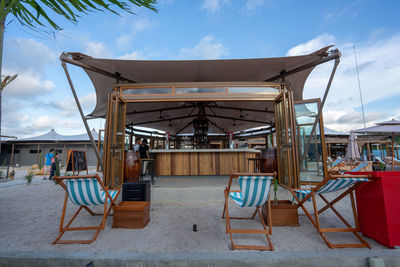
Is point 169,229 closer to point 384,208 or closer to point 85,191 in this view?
point 85,191

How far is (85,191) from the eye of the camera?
2428 mm

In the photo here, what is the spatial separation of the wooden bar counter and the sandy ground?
6.64 feet

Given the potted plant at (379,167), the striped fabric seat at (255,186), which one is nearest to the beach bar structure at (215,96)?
the potted plant at (379,167)

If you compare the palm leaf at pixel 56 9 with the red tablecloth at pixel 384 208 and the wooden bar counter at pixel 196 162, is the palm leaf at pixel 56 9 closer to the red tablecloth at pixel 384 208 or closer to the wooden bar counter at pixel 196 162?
the red tablecloth at pixel 384 208

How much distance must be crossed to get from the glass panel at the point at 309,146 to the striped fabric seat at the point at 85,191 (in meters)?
4.65

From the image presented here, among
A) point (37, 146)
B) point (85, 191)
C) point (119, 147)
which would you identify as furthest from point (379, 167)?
point (37, 146)

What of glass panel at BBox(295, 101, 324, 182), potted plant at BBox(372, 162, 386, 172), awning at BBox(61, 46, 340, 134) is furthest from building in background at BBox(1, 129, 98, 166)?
potted plant at BBox(372, 162, 386, 172)

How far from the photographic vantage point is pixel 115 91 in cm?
465

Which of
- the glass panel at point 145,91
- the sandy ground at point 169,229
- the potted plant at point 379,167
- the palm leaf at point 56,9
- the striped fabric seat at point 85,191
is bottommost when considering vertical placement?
the sandy ground at point 169,229

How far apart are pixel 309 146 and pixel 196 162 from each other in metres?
3.33

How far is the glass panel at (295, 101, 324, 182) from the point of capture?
16.3 ft

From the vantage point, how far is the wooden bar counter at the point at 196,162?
19.9ft

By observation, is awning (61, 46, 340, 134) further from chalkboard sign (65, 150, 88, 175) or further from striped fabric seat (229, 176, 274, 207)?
striped fabric seat (229, 176, 274, 207)

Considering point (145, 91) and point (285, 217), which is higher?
point (145, 91)
